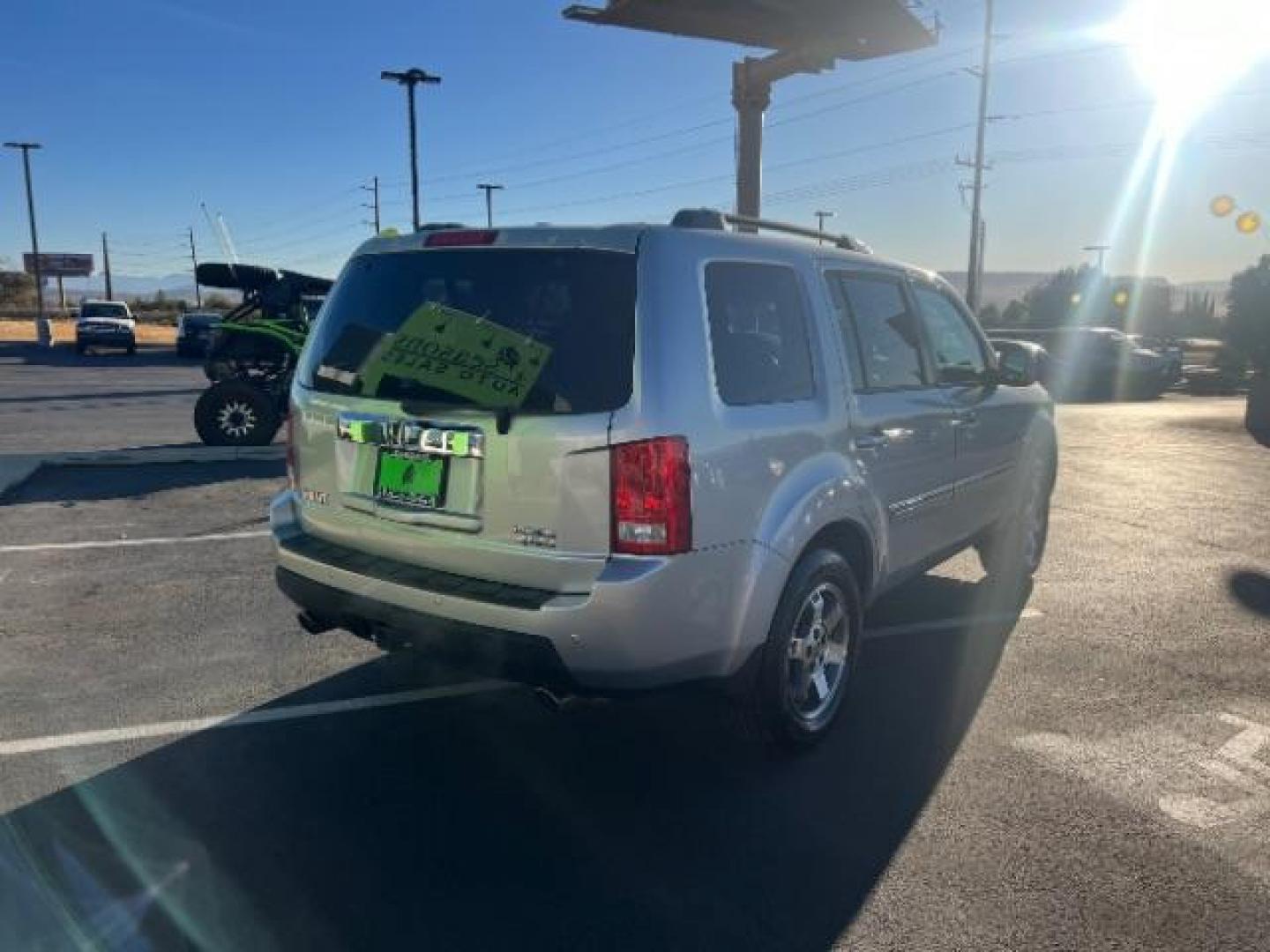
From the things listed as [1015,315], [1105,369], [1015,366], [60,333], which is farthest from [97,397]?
[1015,315]

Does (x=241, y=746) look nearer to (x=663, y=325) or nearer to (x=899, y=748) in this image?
(x=663, y=325)

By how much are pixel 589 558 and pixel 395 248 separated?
148 centimetres

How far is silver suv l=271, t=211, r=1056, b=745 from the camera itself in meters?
2.88

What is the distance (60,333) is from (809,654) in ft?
166

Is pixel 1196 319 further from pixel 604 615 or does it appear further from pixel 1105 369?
pixel 604 615

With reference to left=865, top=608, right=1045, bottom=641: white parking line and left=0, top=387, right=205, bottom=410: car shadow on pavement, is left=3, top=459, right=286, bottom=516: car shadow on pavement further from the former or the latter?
left=0, top=387, right=205, bottom=410: car shadow on pavement

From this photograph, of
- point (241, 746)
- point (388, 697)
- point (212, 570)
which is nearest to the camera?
point (241, 746)

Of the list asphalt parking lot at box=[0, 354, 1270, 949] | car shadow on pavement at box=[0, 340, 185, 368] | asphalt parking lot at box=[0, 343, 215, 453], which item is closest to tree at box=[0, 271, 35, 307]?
car shadow on pavement at box=[0, 340, 185, 368]

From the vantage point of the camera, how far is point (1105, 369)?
22.7m

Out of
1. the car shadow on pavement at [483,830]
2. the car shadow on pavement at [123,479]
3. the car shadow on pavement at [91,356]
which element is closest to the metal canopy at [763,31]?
the car shadow on pavement at [123,479]

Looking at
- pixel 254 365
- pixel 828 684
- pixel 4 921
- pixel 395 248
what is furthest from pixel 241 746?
pixel 254 365

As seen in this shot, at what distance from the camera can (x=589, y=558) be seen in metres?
2.88

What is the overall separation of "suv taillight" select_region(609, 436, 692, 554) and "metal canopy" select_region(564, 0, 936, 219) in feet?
57.8

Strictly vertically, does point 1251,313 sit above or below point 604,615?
above
